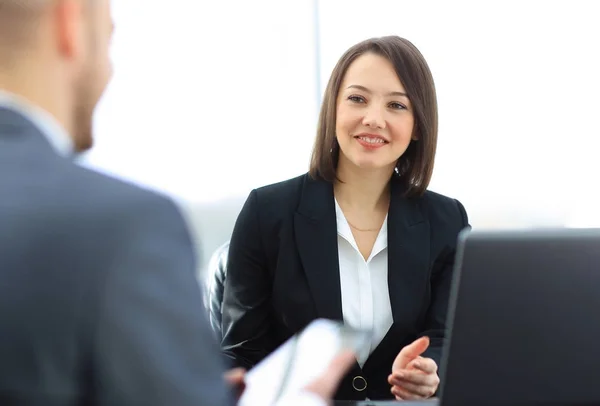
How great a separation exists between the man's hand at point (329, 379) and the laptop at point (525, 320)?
164 millimetres

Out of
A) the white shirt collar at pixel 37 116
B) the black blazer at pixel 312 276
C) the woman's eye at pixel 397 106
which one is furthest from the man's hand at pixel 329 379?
the woman's eye at pixel 397 106

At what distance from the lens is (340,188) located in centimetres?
187

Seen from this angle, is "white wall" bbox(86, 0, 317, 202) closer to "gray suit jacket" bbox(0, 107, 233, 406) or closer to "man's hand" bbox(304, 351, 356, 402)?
"man's hand" bbox(304, 351, 356, 402)

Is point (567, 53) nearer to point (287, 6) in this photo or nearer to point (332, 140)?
point (287, 6)

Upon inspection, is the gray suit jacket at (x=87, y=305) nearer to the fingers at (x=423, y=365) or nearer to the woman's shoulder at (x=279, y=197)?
the fingers at (x=423, y=365)

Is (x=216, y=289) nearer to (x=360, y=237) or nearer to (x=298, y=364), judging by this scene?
(x=360, y=237)

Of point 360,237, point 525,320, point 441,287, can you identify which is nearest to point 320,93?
point 360,237

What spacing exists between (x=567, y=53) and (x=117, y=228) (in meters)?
2.77

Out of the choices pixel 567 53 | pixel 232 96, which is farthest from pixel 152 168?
pixel 567 53

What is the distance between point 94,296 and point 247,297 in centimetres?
119

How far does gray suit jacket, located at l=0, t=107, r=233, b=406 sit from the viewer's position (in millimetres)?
529

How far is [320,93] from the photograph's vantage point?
297cm

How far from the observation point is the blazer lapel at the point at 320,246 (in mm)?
1662

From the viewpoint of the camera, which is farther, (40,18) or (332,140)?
(332,140)
